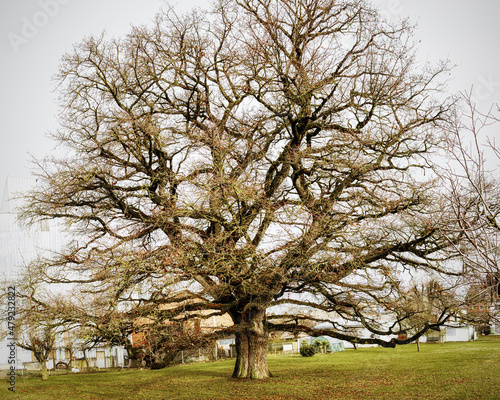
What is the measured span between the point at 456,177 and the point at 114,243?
13.3 metres

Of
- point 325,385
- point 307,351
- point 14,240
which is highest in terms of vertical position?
point 14,240

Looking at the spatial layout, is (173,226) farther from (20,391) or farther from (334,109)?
(20,391)

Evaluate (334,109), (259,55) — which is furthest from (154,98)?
(334,109)

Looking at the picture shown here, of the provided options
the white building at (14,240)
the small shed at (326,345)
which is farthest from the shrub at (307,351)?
the white building at (14,240)

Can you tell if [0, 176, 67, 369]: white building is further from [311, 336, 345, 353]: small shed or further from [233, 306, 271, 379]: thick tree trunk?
[311, 336, 345, 353]: small shed

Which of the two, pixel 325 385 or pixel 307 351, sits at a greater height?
pixel 325 385

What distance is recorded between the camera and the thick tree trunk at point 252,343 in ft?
61.3

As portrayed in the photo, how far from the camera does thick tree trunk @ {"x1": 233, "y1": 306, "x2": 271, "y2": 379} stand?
1867 cm

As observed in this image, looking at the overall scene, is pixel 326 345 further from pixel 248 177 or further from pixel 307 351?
pixel 248 177

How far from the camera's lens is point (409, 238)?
15969 mm

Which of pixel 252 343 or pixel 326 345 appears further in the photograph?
pixel 326 345

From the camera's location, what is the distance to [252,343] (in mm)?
18828

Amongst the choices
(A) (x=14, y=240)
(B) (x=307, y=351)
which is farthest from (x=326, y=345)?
(A) (x=14, y=240)

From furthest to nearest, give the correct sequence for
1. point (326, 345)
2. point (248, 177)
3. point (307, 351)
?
point (326, 345)
point (307, 351)
point (248, 177)
